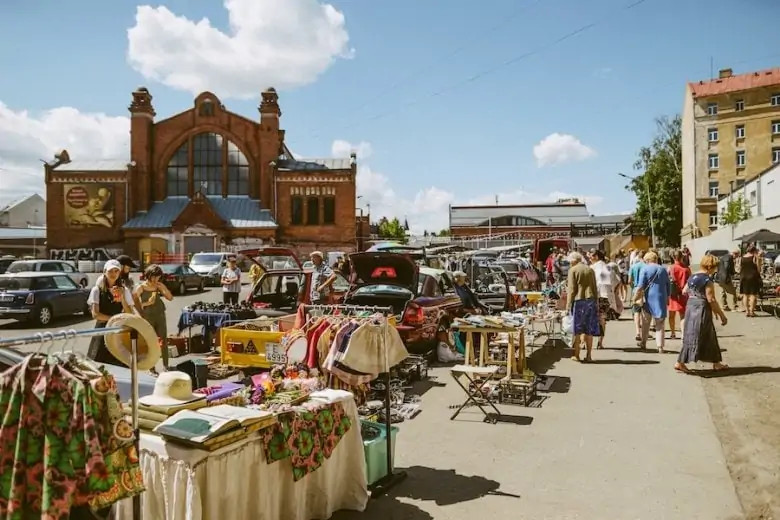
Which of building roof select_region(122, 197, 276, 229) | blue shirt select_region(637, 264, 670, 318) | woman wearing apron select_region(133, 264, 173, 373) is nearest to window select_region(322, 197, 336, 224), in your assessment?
building roof select_region(122, 197, 276, 229)

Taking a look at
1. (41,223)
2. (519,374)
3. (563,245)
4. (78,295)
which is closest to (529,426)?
(519,374)

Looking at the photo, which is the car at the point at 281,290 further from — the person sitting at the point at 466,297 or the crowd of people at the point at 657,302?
the crowd of people at the point at 657,302

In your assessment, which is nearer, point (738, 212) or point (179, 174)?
point (738, 212)

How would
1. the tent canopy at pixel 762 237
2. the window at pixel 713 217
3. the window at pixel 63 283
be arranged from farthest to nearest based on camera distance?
the window at pixel 713 217 → the tent canopy at pixel 762 237 → the window at pixel 63 283

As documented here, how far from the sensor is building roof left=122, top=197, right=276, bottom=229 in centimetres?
4297

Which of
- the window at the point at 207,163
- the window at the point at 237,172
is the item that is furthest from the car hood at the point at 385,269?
the window at the point at 207,163

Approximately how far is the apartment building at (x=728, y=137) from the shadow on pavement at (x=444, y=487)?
2204 inches

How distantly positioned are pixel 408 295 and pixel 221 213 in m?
36.1

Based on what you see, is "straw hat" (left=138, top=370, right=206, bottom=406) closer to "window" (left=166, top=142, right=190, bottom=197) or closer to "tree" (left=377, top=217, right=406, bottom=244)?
"window" (left=166, top=142, right=190, bottom=197)

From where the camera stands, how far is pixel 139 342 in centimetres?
334

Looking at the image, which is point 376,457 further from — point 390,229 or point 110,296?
point 390,229

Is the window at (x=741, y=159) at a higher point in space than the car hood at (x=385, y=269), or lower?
higher

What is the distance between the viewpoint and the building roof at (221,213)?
4297cm

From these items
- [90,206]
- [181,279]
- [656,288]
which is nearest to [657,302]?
[656,288]
